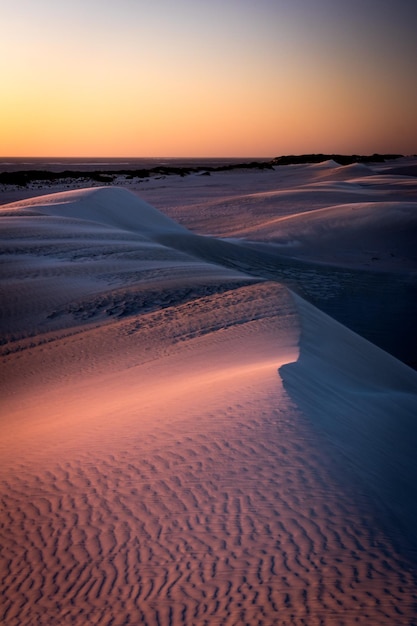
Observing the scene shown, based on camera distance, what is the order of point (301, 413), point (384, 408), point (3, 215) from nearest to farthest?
point (301, 413)
point (384, 408)
point (3, 215)

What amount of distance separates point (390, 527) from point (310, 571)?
443mm

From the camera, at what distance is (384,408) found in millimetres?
3883

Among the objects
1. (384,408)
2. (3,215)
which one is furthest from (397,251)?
(384,408)

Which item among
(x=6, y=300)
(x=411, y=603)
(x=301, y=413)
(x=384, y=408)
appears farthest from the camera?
(x=6, y=300)

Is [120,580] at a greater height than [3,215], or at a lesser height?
lesser

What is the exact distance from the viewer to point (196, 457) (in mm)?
2770

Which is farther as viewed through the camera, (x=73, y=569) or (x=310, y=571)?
(x=73, y=569)

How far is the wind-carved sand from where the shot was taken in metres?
2.01

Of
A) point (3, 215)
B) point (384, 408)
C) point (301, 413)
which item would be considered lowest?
point (384, 408)

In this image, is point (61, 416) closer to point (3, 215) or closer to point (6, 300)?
point (6, 300)

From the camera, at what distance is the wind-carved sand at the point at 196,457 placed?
201cm

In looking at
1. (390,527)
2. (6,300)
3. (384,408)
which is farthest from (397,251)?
(390,527)

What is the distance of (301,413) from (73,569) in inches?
53.7

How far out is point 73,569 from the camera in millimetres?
2191
